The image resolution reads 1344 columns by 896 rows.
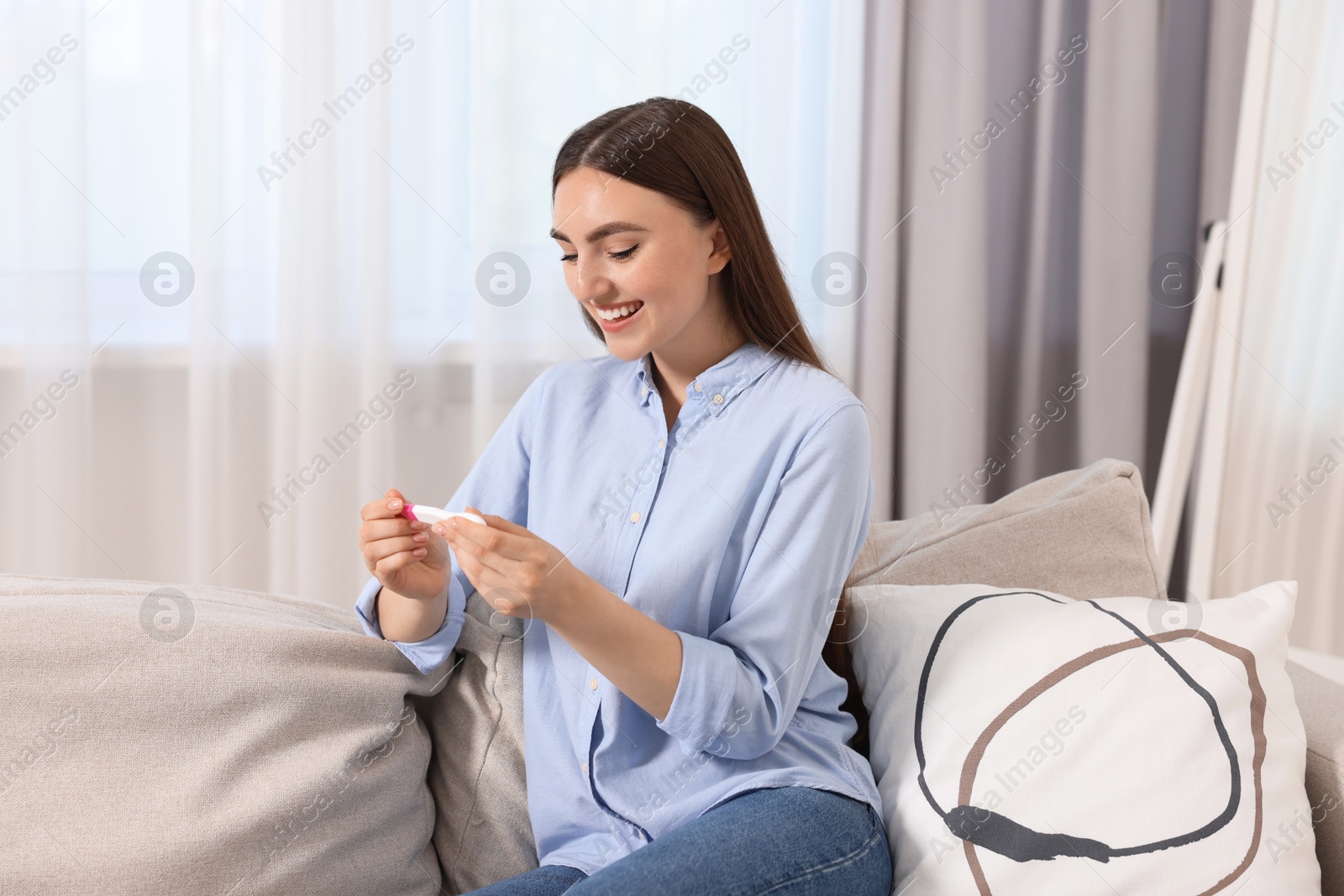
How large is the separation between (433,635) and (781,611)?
0.41m

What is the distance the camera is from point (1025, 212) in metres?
2.26

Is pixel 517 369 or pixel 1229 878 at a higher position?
pixel 517 369

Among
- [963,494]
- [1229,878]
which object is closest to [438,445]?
[963,494]

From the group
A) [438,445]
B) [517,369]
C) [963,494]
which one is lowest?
[963,494]

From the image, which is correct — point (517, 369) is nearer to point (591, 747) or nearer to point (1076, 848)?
point (591, 747)

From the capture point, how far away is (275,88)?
1.95 m

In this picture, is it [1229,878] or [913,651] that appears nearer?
[1229,878]

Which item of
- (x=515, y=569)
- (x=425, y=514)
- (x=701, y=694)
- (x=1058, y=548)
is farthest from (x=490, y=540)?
(x=1058, y=548)

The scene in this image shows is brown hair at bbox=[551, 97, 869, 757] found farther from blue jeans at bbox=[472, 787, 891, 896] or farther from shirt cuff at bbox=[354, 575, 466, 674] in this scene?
shirt cuff at bbox=[354, 575, 466, 674]

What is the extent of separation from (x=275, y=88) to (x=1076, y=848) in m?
1.92

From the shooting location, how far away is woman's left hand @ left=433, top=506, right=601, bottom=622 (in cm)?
85

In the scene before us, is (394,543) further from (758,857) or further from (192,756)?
(758,857)

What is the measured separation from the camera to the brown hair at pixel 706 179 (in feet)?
3.37

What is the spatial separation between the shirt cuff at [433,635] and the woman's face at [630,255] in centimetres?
35
